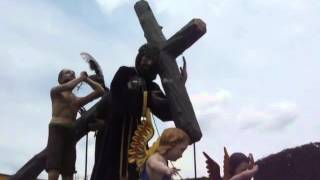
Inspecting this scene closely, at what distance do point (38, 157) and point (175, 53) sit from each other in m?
1.81

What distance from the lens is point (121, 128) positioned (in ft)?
14.9

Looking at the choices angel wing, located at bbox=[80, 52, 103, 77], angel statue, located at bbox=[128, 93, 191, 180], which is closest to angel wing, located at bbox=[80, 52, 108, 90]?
angel wing, located at bbox=[80, 52, 103, 77]

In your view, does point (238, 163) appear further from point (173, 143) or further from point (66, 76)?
point (66, 76)

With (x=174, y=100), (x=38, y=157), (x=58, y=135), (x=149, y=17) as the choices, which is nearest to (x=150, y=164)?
(x=174, y=100)

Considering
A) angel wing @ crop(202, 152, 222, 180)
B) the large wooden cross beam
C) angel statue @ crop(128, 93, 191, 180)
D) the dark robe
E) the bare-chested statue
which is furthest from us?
the bare-chested statue

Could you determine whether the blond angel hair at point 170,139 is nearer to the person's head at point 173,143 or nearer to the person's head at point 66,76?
the person's head at point 173,143

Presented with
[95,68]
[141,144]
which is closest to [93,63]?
[95,68]

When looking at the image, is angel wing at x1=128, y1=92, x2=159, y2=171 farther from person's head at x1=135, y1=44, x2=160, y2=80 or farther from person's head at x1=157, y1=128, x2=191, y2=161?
person's head at x1=135, y1=44, x2=160, y2=80

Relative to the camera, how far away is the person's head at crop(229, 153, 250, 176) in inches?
163

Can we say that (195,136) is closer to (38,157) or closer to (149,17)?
(149,17)

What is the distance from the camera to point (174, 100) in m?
4.71

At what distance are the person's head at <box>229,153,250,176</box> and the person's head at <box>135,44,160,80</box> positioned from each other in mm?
933

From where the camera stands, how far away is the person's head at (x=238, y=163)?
163 inches

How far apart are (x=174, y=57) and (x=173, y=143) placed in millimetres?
1569
